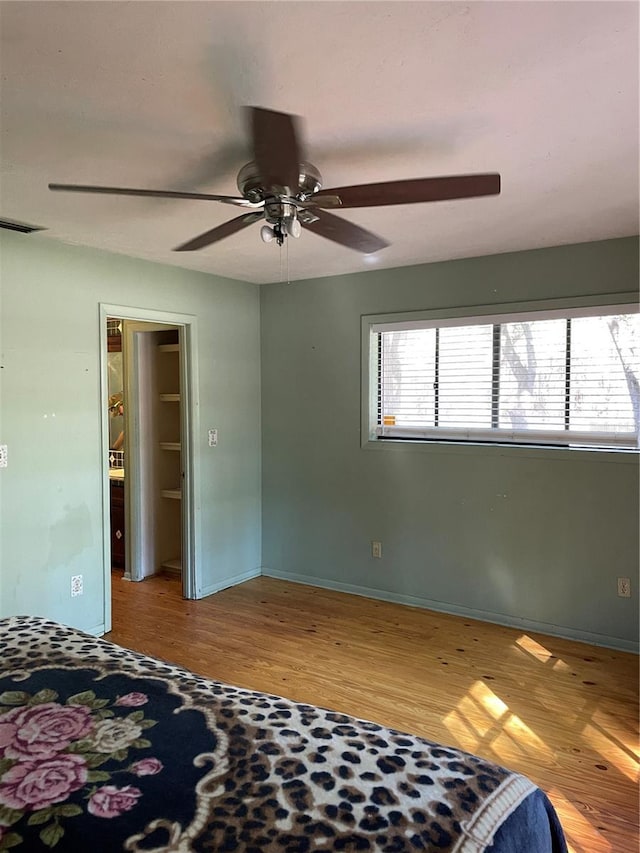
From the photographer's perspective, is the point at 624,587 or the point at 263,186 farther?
the point at 624,587

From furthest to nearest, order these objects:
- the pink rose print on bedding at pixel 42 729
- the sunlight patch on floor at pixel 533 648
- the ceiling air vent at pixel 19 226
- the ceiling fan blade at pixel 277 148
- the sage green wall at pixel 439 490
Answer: the sage green wall at pixel 439 490 < the sunlight patch on floor at pixel 533 648 < the ceiling air vent at pixel 19 226 < the ceiling fan blade at pixel 277 148 < the pink rose print on bedding at pixel 42 729

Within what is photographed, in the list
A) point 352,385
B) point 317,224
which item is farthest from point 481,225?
point 352,385

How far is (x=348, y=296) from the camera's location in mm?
4555

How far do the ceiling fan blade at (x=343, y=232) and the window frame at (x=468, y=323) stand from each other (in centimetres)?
162

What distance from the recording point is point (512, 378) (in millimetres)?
3945

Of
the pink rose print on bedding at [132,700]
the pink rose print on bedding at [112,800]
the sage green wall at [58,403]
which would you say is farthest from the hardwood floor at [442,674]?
the pink rose print on bedding at [112,800]

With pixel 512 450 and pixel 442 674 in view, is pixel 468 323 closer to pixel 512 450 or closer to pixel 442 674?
pixel 512 450

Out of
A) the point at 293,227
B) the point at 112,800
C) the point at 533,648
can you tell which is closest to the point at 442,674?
the point at 533,648

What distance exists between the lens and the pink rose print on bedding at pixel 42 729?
1.39 metres

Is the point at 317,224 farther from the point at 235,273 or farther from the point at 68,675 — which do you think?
the point at 235,273

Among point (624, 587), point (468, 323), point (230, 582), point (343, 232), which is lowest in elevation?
point (230, 582)

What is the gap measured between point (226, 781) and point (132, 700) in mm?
455

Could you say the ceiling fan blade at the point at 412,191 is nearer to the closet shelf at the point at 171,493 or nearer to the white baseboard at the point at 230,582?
the white baseboard at the point at 230,582

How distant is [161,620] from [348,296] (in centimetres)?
279
